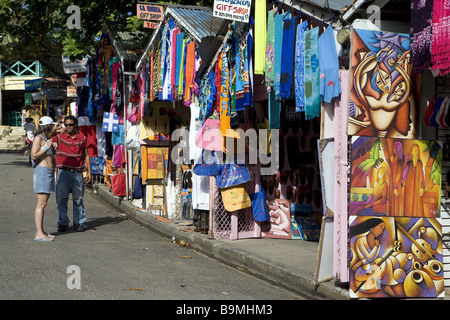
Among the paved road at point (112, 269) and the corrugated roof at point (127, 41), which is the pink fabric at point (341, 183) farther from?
the corrugated roof at point (127, 41)

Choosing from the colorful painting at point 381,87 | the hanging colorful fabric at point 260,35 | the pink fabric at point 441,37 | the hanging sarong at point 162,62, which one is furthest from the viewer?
the hanging sarong at point 162,62

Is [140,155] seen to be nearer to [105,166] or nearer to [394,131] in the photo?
[105,166]

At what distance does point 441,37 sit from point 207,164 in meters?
5.30

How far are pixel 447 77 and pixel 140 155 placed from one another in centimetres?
976

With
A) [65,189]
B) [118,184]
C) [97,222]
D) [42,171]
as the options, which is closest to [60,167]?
[65,189]

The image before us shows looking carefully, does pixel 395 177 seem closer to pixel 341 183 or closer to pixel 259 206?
pixel 341 183

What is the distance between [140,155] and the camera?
15.7 metres

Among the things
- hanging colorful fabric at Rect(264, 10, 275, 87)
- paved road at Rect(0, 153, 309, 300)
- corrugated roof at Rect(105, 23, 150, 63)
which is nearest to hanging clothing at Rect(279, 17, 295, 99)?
hanging colorful fabric at Rect(264, 10, 275, 87)

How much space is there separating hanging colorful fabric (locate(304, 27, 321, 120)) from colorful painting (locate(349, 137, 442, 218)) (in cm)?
100

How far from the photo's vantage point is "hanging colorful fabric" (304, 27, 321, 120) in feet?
24.4

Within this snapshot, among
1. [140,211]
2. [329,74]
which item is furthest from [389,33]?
[140,211]

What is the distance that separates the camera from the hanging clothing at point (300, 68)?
25.7ft

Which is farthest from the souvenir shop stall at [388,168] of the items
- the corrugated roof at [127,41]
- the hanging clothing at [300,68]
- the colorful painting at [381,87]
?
the corrugated roof at [127,41]

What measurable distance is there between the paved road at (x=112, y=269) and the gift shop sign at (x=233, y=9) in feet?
11.7
